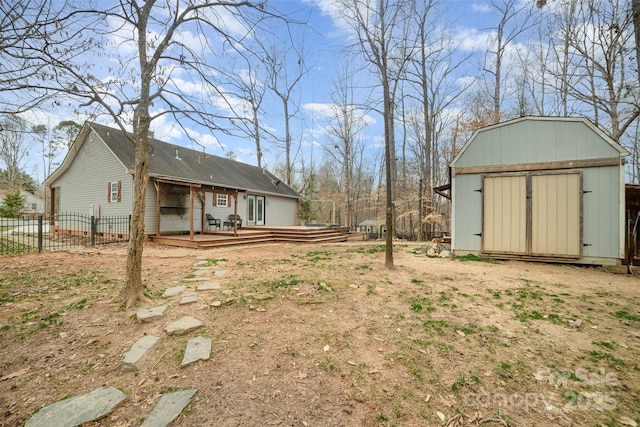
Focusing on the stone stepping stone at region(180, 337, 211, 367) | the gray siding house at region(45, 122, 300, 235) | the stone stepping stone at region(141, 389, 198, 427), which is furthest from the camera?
the gray siding house at region(45, 122, 300, 235)

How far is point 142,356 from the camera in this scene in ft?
8.54

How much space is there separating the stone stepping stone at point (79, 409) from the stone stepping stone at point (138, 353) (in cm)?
28

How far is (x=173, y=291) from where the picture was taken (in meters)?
4.37

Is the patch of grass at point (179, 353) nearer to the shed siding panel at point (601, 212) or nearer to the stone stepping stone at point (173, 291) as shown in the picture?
the stone stepping stone at point (173, 291)

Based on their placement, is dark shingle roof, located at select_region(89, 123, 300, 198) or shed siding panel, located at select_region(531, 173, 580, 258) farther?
dark shingle roof, located at select_region(89, 123, 300, 198)

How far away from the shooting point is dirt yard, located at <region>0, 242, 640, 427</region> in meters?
2.04

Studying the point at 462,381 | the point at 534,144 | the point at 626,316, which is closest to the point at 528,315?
the point at 626,316

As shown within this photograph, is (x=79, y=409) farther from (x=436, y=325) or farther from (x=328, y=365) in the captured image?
(x=436, y=325)

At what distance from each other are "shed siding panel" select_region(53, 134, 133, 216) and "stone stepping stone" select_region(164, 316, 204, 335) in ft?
35.5

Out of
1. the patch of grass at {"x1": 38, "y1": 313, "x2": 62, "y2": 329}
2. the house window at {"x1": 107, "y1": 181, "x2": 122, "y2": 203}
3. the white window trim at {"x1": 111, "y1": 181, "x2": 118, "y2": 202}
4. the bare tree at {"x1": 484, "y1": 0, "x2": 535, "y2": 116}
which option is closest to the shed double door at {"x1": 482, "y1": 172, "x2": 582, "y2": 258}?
the patch of grass at {"x1": 38, "y1": 313, "x2": 62, "y2": 329}

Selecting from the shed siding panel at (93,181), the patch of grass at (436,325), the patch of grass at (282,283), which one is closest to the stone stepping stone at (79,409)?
the patch of grass at (282,283)

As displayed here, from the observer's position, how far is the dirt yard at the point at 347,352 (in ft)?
6.70

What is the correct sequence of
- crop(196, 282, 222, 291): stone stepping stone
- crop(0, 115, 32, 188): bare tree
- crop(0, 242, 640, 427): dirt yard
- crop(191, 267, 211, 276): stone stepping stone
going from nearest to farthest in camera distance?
crop(0, 242, 640, 427): dirt yard, crop(196, 282, 222, 291): stone stepping stone, crop(191, 267, 211, 276): stone stepping stone, crop(0, 115, 32, 188): bare tree

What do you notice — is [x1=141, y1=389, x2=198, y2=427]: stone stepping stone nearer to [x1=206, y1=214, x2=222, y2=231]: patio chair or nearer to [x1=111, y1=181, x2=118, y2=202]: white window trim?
[x1=206, y1=214, x2=222, y2=231]: patio chair
